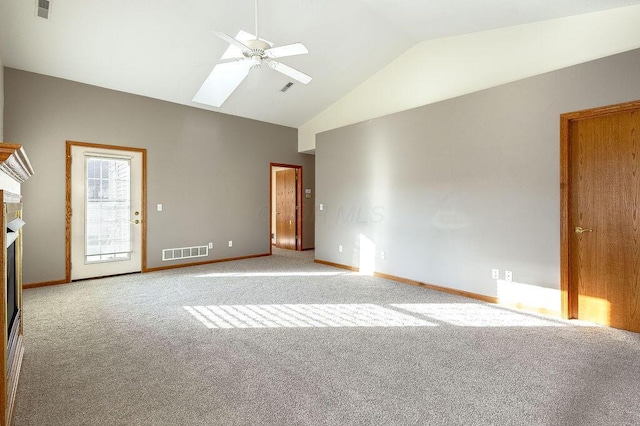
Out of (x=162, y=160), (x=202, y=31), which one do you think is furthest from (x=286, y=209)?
(x=202, y=31)

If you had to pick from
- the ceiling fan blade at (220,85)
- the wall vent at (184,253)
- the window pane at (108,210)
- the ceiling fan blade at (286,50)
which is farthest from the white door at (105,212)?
the ceiling fan blade at (286,50)

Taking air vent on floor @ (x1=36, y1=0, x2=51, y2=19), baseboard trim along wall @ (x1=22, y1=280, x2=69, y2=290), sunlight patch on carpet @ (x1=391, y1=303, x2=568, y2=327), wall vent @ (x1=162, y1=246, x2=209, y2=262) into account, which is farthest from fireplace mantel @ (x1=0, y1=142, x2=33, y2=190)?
wall vent @ (x1=162, y1=246, x2=209, y2=262)

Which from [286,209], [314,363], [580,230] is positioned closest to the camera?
[314,363]

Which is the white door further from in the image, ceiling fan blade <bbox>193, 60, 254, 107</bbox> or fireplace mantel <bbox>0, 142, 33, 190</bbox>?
fireplace mantel <bbox>0, 142, 33, 190</bbox>

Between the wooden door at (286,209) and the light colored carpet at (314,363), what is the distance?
14.6 feet

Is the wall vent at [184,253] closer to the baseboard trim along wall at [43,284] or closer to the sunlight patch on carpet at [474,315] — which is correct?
the baseboard trim along wall at [43,284]

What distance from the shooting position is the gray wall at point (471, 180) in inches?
135

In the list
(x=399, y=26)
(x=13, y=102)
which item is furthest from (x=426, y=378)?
(x=13, y=102)

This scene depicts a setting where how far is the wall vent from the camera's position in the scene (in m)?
5.74

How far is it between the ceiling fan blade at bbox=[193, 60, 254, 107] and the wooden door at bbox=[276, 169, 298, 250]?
277 cm

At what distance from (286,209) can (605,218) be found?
21.7ft

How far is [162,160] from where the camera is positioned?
5.62 meters

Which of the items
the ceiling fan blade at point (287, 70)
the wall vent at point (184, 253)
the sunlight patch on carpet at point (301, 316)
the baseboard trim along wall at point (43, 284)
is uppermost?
the ceiling fan blade at point (287, 70)

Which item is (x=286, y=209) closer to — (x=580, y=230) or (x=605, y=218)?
(x=580, y=230)
